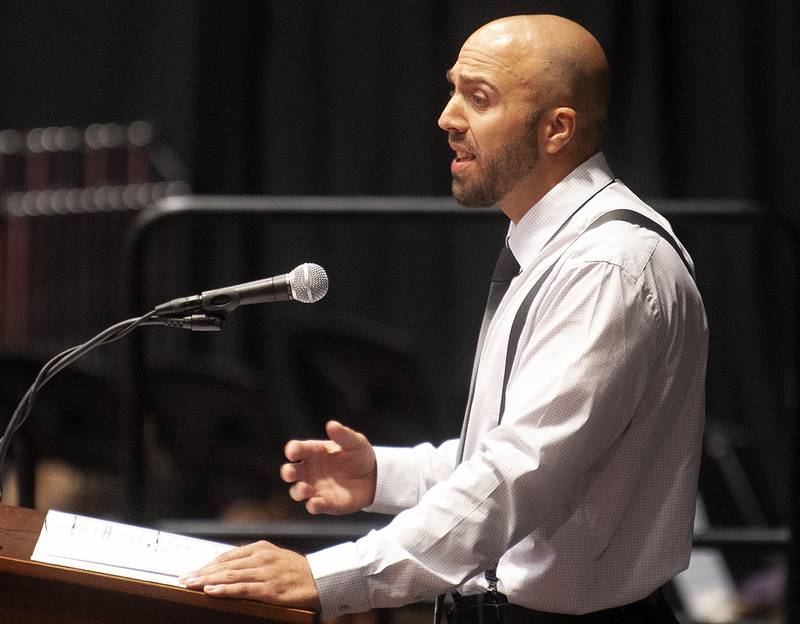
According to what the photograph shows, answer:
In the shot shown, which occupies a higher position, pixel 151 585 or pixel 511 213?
pixel 511 213

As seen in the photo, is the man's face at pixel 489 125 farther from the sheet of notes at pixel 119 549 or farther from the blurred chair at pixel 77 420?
the blurred chair at pixel 77 420

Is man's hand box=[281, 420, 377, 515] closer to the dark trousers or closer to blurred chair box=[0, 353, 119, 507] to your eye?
the dark trousers

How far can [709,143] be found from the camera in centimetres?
527

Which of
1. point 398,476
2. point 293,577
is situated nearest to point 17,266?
point 398,476

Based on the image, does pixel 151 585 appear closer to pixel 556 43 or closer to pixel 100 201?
pixel 556 43

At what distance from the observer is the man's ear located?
161cm

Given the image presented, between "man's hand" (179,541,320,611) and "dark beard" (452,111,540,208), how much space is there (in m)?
0.54

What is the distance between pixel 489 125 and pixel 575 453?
17.6 inches

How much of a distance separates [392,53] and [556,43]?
3863 millimetres

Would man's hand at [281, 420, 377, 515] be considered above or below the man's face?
below

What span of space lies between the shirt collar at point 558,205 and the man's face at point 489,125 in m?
0.05

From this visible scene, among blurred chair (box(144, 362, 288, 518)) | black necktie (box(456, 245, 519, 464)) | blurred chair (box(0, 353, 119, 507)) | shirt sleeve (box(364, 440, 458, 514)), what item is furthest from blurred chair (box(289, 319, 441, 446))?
Result: black necktie (box(456, 245, 519, 464))

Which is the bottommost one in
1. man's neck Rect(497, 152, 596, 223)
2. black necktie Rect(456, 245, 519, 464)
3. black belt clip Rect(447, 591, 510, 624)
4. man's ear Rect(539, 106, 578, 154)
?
black belt clip Rect(447, 591, 510, 624)

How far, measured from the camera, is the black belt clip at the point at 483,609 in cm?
154
